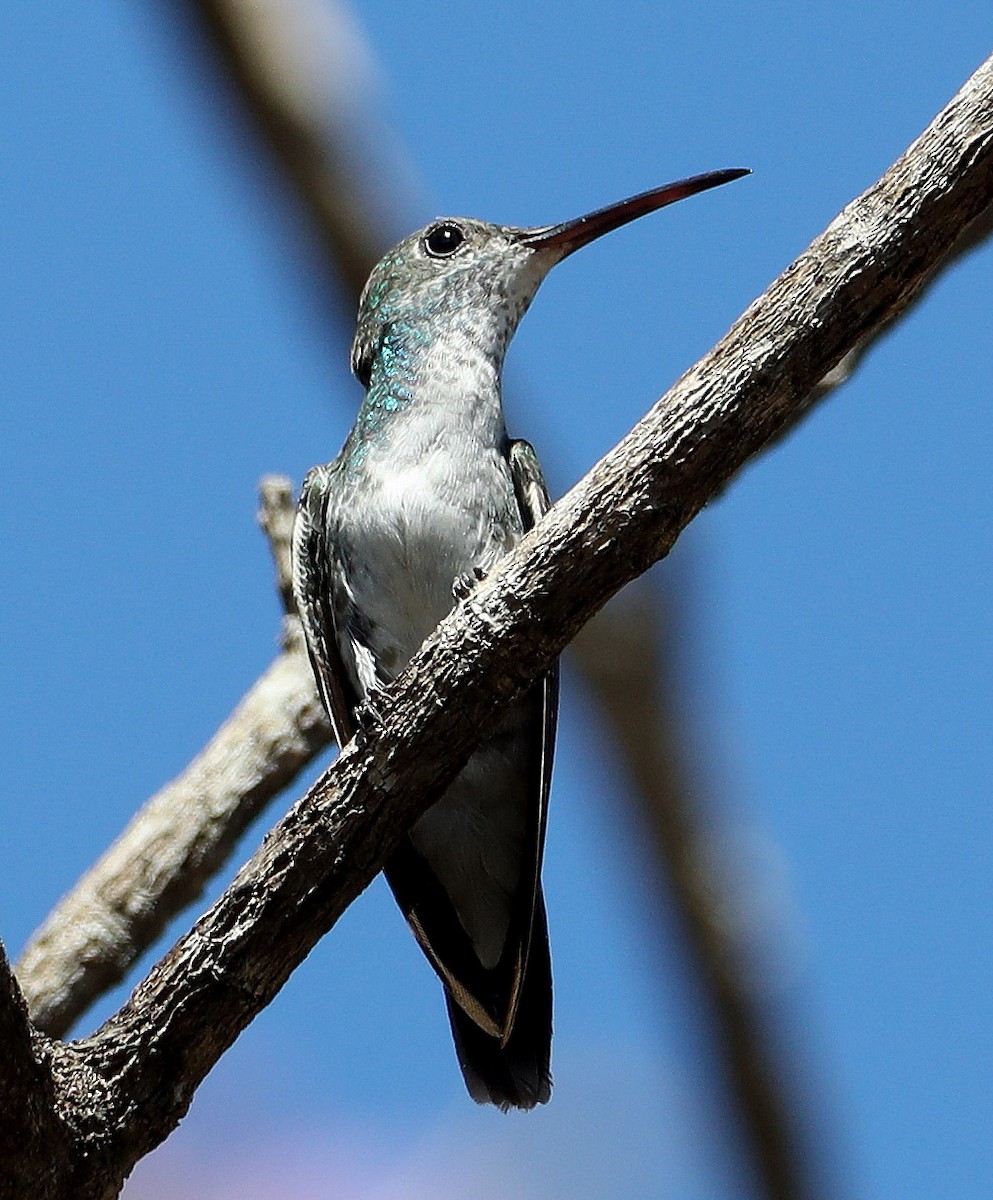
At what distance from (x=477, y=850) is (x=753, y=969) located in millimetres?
1067

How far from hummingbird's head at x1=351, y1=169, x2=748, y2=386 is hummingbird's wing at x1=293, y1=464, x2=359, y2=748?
2.36 feet

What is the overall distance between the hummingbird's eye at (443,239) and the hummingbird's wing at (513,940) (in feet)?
3.90

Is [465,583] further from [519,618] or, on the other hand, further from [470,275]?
[470,275]

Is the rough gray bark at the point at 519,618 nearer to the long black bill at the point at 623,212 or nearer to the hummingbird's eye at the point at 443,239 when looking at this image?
the long black bill at the point at 623,212

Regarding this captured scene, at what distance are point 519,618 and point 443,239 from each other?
9.82 ft

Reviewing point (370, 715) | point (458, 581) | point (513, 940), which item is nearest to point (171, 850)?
point (513, 940)

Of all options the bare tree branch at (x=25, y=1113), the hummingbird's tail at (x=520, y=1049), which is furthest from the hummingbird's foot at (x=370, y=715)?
the hummingbird's tail at (x=520, y=1049)

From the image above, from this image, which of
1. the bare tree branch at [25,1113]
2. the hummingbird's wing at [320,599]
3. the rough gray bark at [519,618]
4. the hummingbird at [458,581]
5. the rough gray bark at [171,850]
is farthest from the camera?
the rough gray bark at [171,850]

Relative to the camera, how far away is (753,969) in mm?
5445

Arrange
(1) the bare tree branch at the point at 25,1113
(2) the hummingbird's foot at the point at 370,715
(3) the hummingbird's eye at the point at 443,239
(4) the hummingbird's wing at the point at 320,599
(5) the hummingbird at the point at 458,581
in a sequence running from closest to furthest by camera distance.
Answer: (1) the bare tree branch at the point at 25,1113, (2) the hummingbird's foot at the point at 370,715, (5) the hummingbird at the point at 458,581, (4) the hummingbird's wing at the point at 320,599, (3) the hummingbird's eye at the point at 443,239

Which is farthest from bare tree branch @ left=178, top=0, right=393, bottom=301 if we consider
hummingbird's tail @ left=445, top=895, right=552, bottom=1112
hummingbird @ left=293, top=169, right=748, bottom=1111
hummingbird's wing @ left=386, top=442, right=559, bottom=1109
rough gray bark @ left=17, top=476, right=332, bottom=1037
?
hummingbird's tail @ left=445, top=895, right=552, bottom=1112

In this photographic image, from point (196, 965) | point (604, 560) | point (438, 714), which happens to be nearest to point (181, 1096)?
point (196, 965)

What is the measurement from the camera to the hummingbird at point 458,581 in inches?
215

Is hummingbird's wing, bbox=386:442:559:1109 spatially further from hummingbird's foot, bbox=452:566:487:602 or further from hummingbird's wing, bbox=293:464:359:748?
hummingbird's wing, bbox=293:464:359:748
